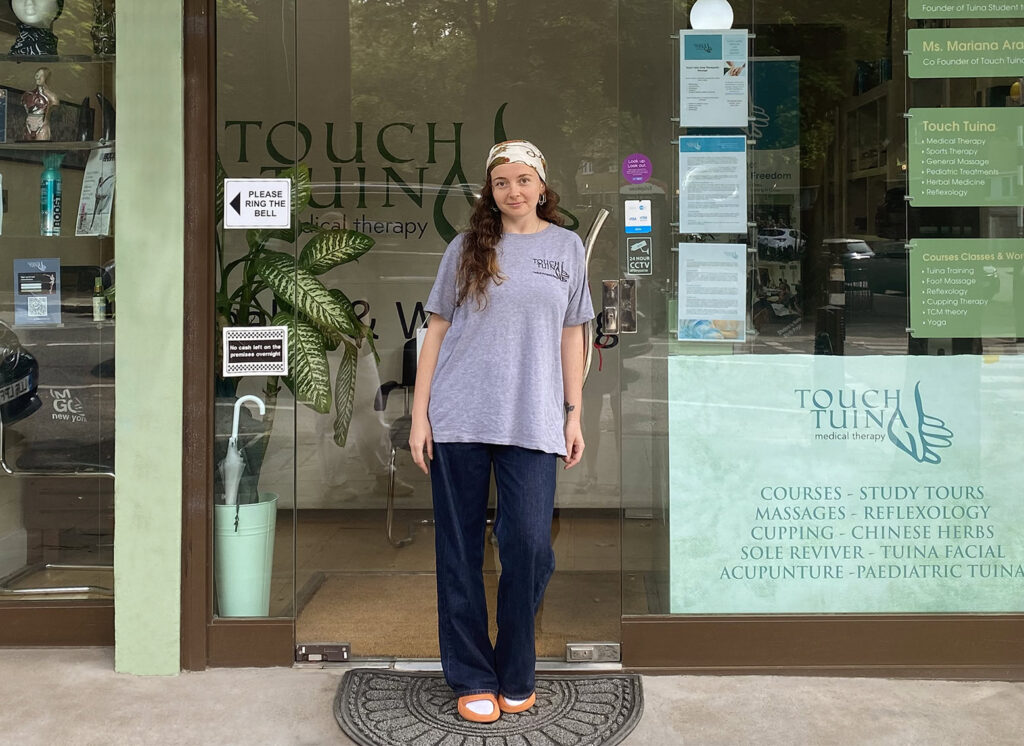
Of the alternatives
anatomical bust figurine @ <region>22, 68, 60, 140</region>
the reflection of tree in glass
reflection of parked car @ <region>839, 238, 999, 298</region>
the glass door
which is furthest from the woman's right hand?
the reflection of tree in glass

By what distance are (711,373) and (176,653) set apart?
6.07ft

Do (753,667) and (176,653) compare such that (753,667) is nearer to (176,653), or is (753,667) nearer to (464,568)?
(464,568)

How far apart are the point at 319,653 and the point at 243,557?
384 millimetres

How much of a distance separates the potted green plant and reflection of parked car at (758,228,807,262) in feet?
4.54

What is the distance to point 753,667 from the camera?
10.3 feet

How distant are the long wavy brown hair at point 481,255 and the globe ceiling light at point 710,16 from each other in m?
0.91

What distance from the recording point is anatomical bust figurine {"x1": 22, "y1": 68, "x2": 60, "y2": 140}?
346 cm

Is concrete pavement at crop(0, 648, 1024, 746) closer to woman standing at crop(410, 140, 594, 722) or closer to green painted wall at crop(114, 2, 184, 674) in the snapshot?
green painted wall at crop(114, 2, 184, 674)

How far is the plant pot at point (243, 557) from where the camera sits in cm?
322

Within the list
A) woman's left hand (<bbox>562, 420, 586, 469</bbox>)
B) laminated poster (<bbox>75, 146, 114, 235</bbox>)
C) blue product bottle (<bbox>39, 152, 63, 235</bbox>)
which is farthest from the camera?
blue product bottle (<bbox>39, 152, 63, 235</bbox>)

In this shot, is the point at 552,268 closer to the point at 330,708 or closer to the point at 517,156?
the point at 517,156

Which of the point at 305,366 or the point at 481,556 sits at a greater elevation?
the point at 305,366

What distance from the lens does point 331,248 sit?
3506 millimetres

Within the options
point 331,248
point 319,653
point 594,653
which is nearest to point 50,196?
point 331,248
